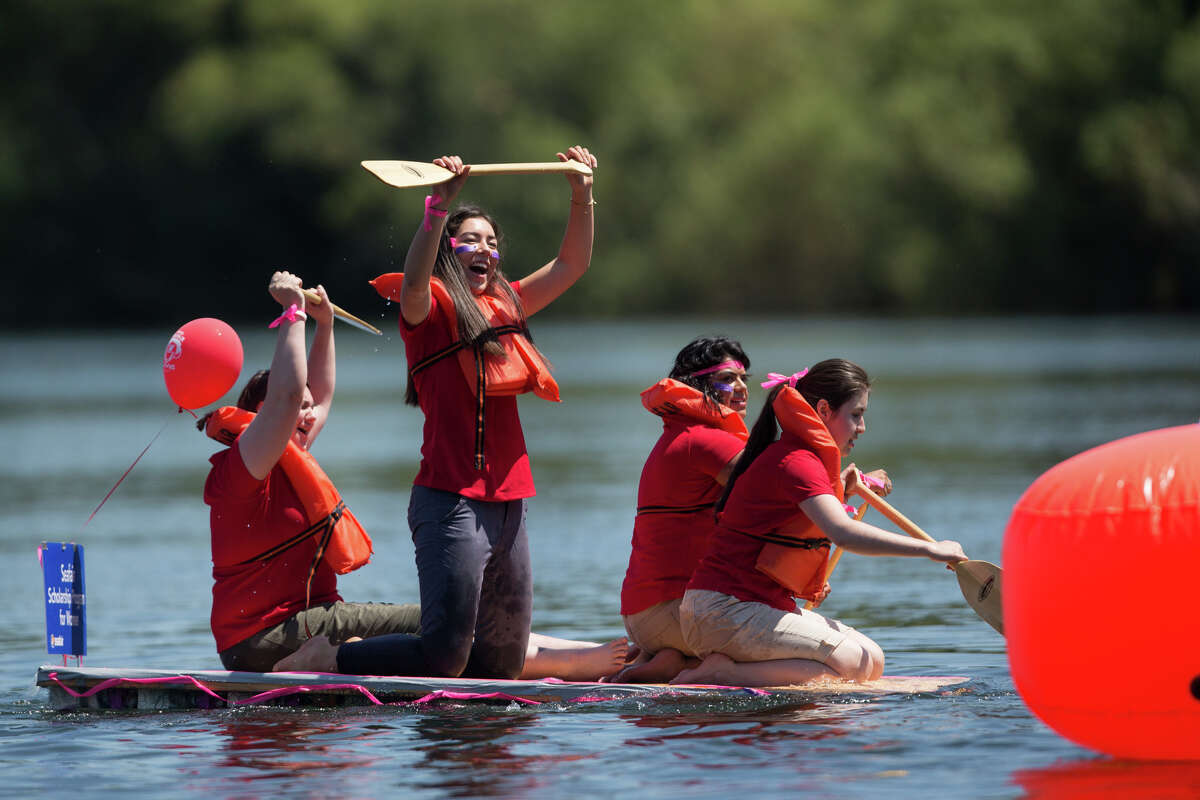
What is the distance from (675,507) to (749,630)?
69cm

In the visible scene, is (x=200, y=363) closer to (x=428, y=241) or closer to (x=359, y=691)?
(x=428, y=241)

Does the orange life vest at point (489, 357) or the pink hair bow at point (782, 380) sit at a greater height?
the orange life vest at point (489, 357)

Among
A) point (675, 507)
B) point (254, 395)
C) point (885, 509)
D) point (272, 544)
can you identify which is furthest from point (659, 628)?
point (254, 395)

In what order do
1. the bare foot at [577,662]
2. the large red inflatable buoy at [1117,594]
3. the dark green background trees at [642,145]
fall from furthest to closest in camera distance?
the dark green background trees at [642,145], the bare foot at [577,662], the large red inflatable buoy at [1117,594]

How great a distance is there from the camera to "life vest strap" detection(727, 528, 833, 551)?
7258 millimetres

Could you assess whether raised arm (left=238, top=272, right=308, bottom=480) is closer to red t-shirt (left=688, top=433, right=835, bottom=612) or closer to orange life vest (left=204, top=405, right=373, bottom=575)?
orange life vest (left=204, top=405, right=373, bottom=575)

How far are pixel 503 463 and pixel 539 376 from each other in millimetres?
382

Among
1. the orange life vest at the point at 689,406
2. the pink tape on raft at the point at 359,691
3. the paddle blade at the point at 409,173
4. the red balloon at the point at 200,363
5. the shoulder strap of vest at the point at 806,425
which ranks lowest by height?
the pink tape on raft at the point at 359,691

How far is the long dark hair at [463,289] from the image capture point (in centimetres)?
712

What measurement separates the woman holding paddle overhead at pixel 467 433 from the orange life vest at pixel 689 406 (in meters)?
0.51

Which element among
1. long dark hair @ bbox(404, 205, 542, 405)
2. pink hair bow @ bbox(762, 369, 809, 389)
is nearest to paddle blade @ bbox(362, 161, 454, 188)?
long dark hair @ bbox(404, 205, 542, 405)

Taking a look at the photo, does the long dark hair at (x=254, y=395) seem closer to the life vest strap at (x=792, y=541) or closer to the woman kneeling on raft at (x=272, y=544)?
the woman kneeling on raft at (x=272, y=544)

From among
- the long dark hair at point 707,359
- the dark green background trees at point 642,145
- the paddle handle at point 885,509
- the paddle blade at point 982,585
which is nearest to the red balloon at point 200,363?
the long dark hair at point 707,359

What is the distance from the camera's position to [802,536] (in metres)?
7.26
